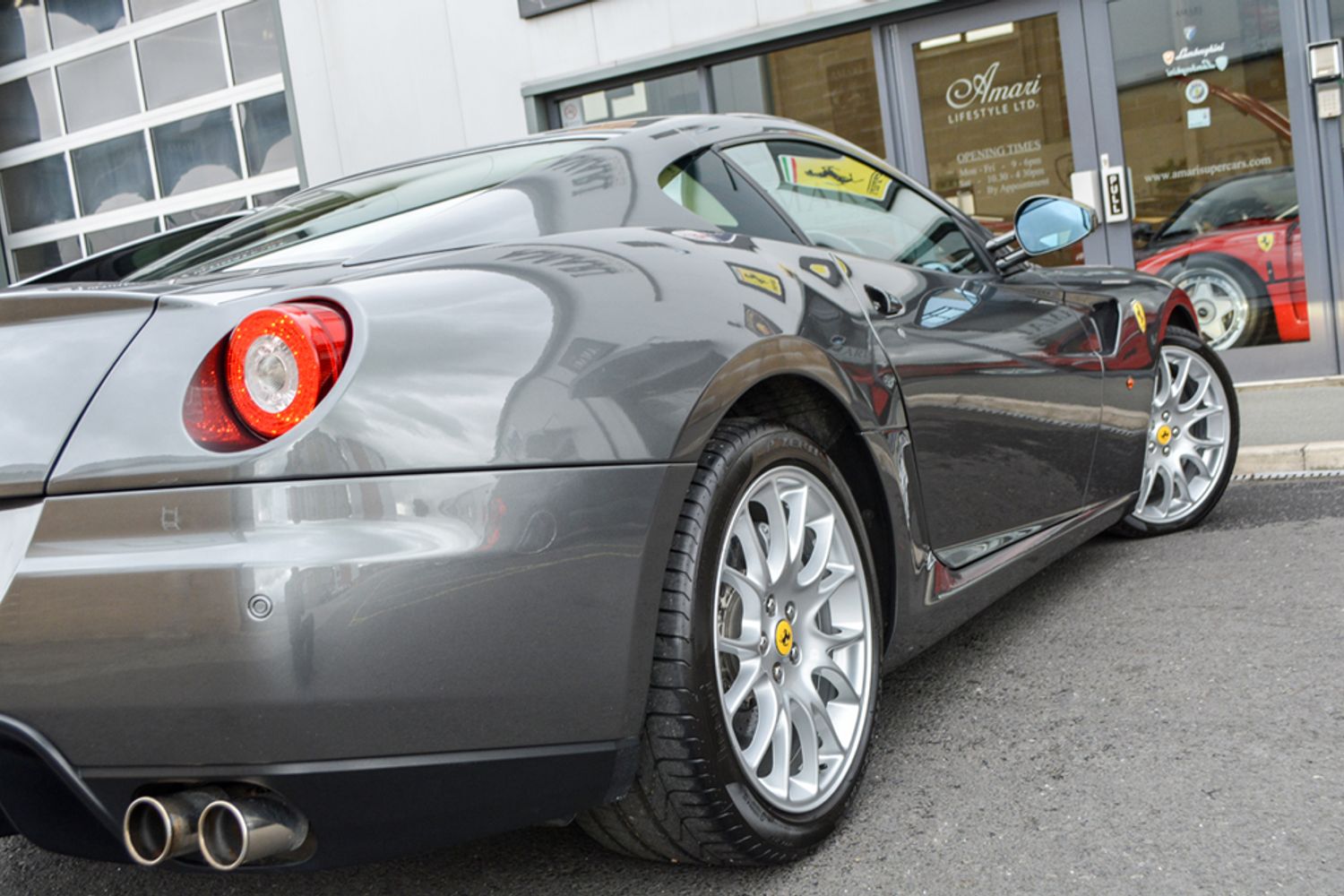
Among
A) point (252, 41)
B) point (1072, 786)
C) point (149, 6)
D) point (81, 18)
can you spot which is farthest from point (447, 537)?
point (81, 18)

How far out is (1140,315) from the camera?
161 inches

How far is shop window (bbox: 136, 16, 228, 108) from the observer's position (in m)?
11.1

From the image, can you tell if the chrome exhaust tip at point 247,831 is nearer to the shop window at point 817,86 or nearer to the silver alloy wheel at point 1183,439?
the silver alloy wheel at point 1183,439

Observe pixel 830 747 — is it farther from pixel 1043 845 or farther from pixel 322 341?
pixel 322 341

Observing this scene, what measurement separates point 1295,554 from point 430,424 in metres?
3.05

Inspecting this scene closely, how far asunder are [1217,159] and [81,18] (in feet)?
30.9

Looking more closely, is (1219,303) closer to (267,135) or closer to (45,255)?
(267,135)

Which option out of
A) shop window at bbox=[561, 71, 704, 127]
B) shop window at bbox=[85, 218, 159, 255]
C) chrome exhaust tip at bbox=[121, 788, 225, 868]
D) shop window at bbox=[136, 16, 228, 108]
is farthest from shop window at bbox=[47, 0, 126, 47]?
chrome exhaust tip at bbox=[121, 788, 225, 868]

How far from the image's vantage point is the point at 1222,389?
451cm

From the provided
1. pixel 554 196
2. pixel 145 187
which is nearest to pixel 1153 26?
pixel 554 196

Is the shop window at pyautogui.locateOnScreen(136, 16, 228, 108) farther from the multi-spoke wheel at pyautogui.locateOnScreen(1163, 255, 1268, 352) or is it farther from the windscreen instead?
the windscreen

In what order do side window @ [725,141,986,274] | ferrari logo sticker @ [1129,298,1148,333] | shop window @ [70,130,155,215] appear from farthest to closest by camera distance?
shop window @ [70,130,155,215] < ferrari logo sticker @ [1129,298,1148,333] < side window @ [725,141,986,274]

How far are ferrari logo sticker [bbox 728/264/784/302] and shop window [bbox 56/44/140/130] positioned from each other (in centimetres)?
1066

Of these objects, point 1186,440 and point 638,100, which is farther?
point 638,100
